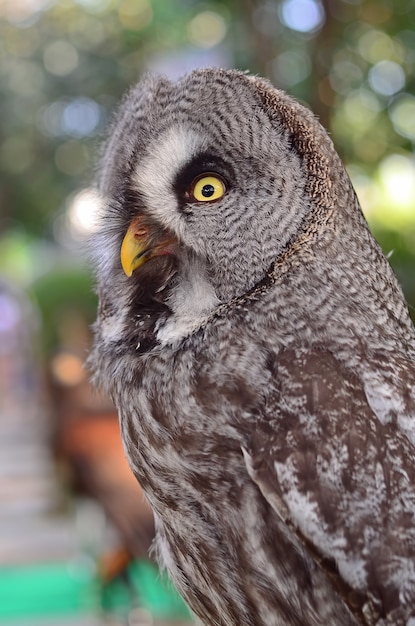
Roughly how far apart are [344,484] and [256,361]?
233 mm

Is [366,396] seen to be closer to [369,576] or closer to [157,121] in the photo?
[369,576]

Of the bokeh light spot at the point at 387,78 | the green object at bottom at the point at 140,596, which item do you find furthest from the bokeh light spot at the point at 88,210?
the green object at bottom at the point at 140,596

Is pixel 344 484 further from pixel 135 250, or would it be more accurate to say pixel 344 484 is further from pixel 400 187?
pixel 400 187

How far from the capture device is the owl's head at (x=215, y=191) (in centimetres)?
130

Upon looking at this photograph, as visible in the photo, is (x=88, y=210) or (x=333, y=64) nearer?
(x=88, y=210)

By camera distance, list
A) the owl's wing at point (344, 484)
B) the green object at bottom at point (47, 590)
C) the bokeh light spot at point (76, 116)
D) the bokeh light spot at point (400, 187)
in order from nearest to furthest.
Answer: the owl's wing at point (344, 484)
the bokeh light spot at point (400, 187)
the green object at bottom at point (47, 590)
the bokeh light spot at point (76, 116)

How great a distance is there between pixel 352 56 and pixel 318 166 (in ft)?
7.38

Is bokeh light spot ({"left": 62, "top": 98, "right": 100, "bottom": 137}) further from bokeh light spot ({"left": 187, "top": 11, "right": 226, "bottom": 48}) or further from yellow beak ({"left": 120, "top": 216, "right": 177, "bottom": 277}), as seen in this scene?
yellow beak ({"left": 120, "top": 216, "right": 177, "bottom": 277})

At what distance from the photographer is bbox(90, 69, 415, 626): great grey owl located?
113 cm

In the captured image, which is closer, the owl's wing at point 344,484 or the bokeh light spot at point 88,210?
the owl's wing at point 344,484

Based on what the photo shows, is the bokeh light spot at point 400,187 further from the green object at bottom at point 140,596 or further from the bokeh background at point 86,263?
the green object at bottom at point 140,596

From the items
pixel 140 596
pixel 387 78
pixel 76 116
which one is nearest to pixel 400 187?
pixel 387 78

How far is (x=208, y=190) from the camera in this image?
1323 millimetres

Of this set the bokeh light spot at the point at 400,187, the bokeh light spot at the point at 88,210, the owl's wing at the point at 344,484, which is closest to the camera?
the owl's wing at the point at 344,484
